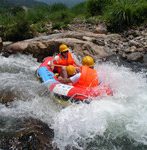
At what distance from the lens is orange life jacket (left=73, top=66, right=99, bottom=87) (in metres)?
9.55

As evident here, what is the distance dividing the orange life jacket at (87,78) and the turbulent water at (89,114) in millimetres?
593

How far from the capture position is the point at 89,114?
336 inches

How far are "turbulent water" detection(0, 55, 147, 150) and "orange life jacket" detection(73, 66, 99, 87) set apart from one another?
0.59 meters

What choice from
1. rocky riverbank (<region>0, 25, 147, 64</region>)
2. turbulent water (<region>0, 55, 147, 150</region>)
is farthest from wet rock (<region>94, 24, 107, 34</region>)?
turbulent water (<region>0, 55, 147, 150</region>)

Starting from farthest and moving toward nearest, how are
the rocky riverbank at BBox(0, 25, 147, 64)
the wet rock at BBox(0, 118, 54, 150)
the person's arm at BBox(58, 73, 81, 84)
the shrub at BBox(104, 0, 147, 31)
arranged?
1. the shrub at BBox(104, 0, 147, 31)
2. the rocky riverbank at BBox(0, 25, 147, 64)
3. the person's arm at BBox(58, 73, 81, 84)
4. the wet rock at BBox(0, 118, 54, 150)

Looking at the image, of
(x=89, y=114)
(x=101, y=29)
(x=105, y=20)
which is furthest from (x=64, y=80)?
(x=105, y=20)

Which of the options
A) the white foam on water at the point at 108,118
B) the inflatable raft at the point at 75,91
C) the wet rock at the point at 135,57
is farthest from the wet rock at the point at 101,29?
the inflatable raft at the point at 75,91

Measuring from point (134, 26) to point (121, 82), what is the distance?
28.6 ft

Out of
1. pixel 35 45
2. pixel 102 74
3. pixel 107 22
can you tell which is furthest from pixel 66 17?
pixel 102 74

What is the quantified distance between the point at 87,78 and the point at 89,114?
4.19 ft

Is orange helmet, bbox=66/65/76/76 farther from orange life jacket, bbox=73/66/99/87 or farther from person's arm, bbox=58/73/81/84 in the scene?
orange life jacket, bbox=73/66/99/87

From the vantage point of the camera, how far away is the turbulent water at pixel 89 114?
743 cm

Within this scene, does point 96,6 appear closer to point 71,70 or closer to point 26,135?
point 71,70

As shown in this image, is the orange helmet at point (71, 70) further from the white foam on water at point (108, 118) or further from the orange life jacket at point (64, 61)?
the orange life jacket at point (64, 61)
